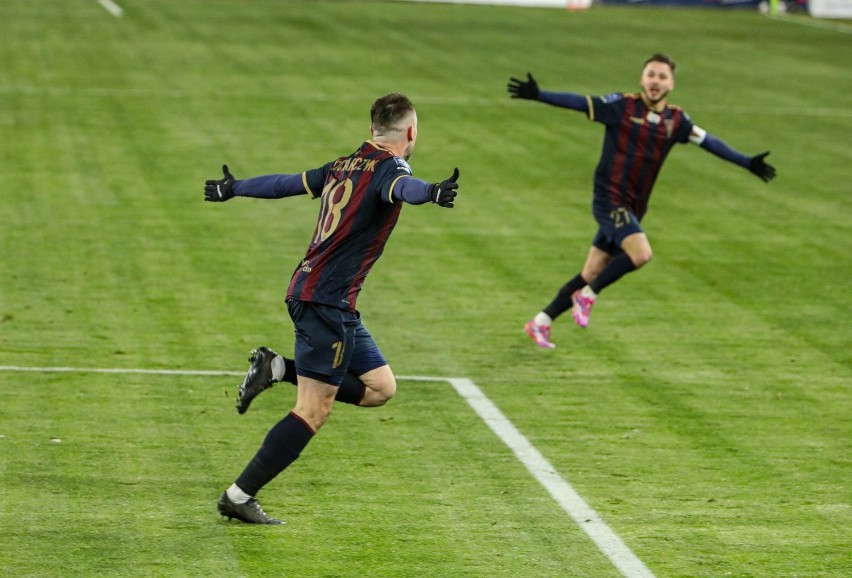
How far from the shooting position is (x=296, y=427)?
7520 millimetres

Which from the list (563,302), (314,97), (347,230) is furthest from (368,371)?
(314,97)

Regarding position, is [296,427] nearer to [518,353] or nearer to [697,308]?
[518,353]

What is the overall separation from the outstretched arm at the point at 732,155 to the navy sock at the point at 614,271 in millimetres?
1081

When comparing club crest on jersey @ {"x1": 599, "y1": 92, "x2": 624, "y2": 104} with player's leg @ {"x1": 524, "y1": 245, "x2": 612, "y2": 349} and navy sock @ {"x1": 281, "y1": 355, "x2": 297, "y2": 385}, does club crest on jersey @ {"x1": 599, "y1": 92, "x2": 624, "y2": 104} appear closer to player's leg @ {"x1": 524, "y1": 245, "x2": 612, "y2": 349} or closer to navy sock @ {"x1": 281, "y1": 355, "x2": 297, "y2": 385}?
player's leg @ {"x1": 524, "y1": 245, "x2": 612, "y2": 349}

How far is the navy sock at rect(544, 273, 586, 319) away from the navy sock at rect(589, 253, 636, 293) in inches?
4.8

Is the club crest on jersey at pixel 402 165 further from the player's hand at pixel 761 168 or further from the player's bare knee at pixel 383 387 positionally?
the player's hand at pixel 761 168

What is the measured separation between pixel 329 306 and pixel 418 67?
21526 mm

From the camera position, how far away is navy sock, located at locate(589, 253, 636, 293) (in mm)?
12125

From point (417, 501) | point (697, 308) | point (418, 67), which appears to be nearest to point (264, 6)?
point (418, 67)

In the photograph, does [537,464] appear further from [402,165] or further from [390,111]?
[390,111]

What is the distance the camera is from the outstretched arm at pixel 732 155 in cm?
1180

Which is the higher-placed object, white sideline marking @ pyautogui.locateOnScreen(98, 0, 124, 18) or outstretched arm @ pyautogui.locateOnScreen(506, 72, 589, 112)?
outstretched arm @ pyautogui.locateOnScreen(506, 72, 589, 112)

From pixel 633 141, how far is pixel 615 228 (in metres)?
0.72

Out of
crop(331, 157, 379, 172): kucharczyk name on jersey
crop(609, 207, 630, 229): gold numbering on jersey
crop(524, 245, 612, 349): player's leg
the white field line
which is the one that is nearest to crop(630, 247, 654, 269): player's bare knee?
crop(609, 207, 630, 229): gold numbering on jersey
